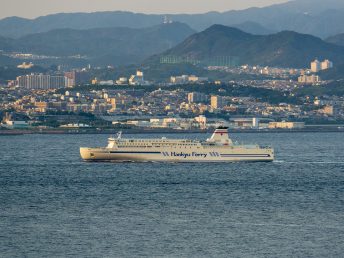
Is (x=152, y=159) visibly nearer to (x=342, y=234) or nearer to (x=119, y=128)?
(x=342, y=234)

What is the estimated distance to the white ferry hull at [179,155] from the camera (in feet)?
311

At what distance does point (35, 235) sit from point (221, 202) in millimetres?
15261

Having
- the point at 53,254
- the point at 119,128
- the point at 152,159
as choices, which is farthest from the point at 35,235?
the point at 119,128

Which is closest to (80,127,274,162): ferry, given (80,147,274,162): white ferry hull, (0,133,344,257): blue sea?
(80,147,274,162): white ferry hull

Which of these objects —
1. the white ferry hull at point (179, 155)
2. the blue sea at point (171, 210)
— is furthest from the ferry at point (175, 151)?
the blue sea at point (171, 210)

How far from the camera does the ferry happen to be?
94.9 m

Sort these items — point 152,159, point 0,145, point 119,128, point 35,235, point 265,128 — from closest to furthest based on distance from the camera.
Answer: point 35,235
point 152,159
point 0,145
point 119,128
point 265,128

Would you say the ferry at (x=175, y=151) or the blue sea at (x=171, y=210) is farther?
the ferry at (x=175, y=151)

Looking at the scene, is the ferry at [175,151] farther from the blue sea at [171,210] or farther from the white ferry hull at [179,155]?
the blue sea at [171,210]

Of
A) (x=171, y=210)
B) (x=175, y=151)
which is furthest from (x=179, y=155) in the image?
(x=171, y=210)

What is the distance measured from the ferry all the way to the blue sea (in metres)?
1.33

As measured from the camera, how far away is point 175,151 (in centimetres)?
9538

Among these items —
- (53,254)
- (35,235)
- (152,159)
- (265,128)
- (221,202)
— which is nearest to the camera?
(53,254)

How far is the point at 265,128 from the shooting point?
197375 mm
